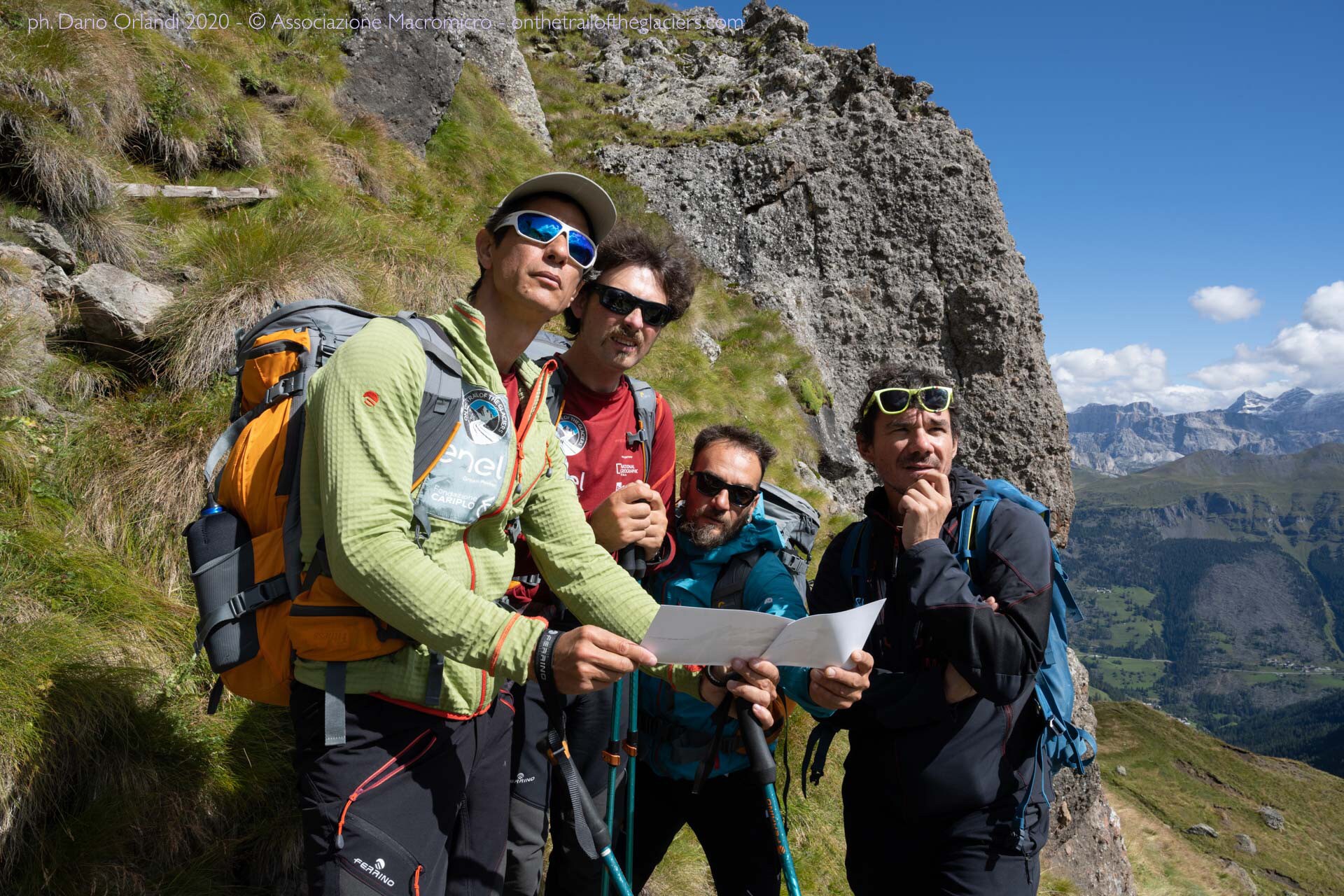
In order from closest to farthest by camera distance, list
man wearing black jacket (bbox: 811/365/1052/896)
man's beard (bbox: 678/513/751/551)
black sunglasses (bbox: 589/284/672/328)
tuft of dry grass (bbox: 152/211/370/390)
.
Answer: man wearing black jacket (bbox: 811/365/1052/896), man's beard (bbox: 678/513/751/551), black sunglasses (bbox: 589/284/672/328), tuft of dry grass (bbox: 152/211/370/390)

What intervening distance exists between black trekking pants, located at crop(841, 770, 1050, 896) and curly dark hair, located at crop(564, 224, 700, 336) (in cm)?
265

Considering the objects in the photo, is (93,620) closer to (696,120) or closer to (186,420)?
(186,420)

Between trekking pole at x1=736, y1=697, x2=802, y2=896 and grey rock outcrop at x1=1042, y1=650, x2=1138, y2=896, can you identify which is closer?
trekking pole at x1=736, y1=697, x2=802, y2=896

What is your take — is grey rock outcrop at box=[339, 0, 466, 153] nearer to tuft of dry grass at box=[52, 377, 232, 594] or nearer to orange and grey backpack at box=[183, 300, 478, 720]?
tuft of dry grass at box=[52, 377, 232, 594]

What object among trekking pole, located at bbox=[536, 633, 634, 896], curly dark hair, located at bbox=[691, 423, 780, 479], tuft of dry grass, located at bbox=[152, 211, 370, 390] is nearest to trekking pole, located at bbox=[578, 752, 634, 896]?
trekking pole, located at bbox=[536, 633, 634, 896]

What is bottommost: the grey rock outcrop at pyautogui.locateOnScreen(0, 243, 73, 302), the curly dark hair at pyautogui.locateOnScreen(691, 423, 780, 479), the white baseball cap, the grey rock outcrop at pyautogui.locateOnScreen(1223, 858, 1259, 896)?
the grey rock outcrop at pyautogui.locateOnScreen(1223, 858, 1259, 896)

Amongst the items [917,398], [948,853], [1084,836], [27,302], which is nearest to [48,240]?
[27,302]

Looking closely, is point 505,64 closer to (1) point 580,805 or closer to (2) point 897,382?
(2) point 897,382

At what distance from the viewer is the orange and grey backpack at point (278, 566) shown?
1.96 meters

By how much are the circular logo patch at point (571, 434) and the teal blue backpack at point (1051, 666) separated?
182 cm

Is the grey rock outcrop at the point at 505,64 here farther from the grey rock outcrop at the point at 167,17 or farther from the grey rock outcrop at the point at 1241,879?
the grey rock outcrop at the point at 1241,879

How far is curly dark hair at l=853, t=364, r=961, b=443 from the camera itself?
10.9ft

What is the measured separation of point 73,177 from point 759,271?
11817mm

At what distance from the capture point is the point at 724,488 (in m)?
3.53
